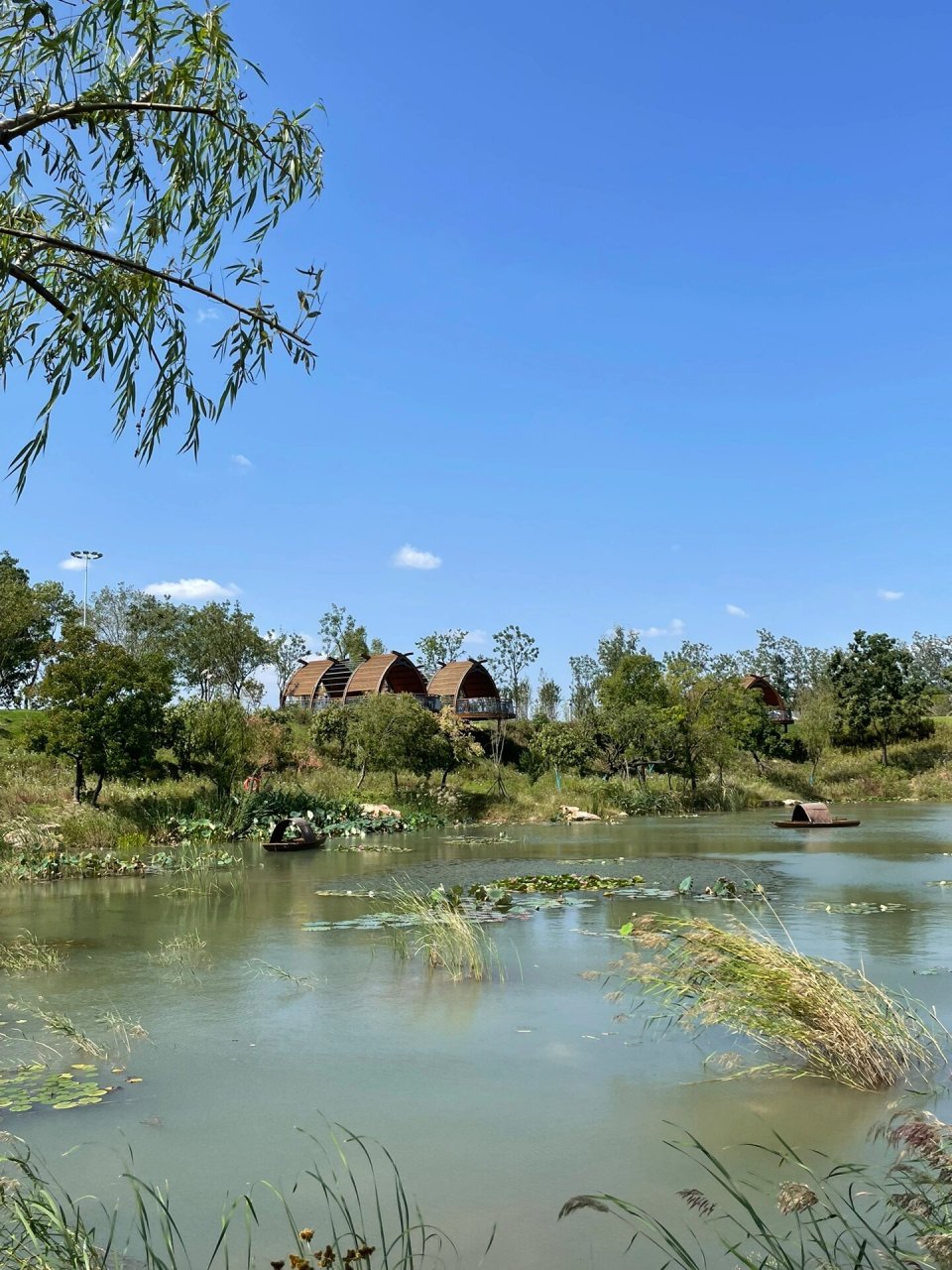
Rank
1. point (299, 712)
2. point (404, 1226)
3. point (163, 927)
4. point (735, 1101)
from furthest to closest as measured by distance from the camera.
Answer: point (299, 712) < point (163, 927) < point (735, 1101) < point (404, 1226)

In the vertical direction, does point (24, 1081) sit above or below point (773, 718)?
below

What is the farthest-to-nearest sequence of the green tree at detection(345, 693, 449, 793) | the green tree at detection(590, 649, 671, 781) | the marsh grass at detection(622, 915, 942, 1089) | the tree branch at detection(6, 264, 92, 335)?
the green tree at detection(590, 649, 671, 781) → the green tree at detection(345, 693, 449, 793) → the marsh grass at detection(622, 915, 942, 1089) → the tree branch at detection(6, 264, 92, 335)

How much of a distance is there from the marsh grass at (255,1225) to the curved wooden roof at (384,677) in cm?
3858

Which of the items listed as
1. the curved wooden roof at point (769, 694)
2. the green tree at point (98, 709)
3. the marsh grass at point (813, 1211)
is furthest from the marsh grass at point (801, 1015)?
the curved wooden roof at point (769, 694)

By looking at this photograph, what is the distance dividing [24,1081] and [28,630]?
4079 cm

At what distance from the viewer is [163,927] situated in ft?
36.9

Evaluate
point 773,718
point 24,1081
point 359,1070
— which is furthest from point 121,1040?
point 773,718

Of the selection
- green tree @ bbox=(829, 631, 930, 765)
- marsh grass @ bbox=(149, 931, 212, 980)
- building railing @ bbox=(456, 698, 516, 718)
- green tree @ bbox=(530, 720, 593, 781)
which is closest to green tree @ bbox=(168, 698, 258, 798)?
green tree @ bbox=(530, 720, 593, 781)

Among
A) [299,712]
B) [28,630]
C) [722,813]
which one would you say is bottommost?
[722,813]

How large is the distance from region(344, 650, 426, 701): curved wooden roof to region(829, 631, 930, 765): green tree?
2096 centimetres

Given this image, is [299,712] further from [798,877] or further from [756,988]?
[756,988]

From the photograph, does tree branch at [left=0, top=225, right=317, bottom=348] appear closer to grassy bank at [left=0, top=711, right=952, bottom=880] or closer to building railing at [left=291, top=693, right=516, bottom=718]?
grassy bank at [left=0, top=711, right=952, bottom=880]

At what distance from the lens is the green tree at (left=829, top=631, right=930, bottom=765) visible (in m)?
48.5

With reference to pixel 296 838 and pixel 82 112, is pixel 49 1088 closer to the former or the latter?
pixel 82 112
